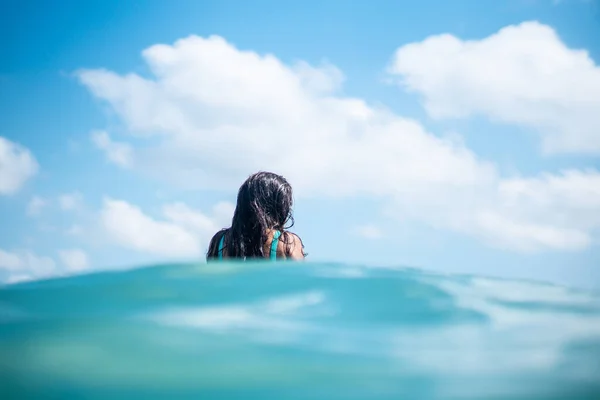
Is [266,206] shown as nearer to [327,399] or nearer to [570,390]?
[327,399]

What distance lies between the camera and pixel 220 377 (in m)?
6.09

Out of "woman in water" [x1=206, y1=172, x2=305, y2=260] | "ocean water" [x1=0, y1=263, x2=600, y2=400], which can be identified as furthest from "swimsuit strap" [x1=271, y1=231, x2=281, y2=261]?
"ocean water" [x1=0, y1=263, x2=600, y2=400]

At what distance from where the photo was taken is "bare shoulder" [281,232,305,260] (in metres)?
7.32

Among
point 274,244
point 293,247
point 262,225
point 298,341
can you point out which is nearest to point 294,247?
point 293,247

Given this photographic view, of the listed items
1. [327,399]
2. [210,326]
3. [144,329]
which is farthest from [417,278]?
[144,329]

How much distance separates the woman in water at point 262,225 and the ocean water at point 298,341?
1.76ft

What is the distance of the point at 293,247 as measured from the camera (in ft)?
24.2

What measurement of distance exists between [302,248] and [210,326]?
5.89 ft

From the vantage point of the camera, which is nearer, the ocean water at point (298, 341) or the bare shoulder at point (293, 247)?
the ocean water at point (298, 341)

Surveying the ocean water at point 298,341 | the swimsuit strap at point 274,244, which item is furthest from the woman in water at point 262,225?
the ocean water at point 298,341

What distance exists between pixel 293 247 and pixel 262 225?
489mm

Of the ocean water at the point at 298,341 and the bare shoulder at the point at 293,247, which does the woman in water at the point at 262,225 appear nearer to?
the bare shoulder at the point at 293,247

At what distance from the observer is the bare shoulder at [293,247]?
24.0 feet

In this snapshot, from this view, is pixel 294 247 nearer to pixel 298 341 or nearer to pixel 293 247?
pixel 293 247
